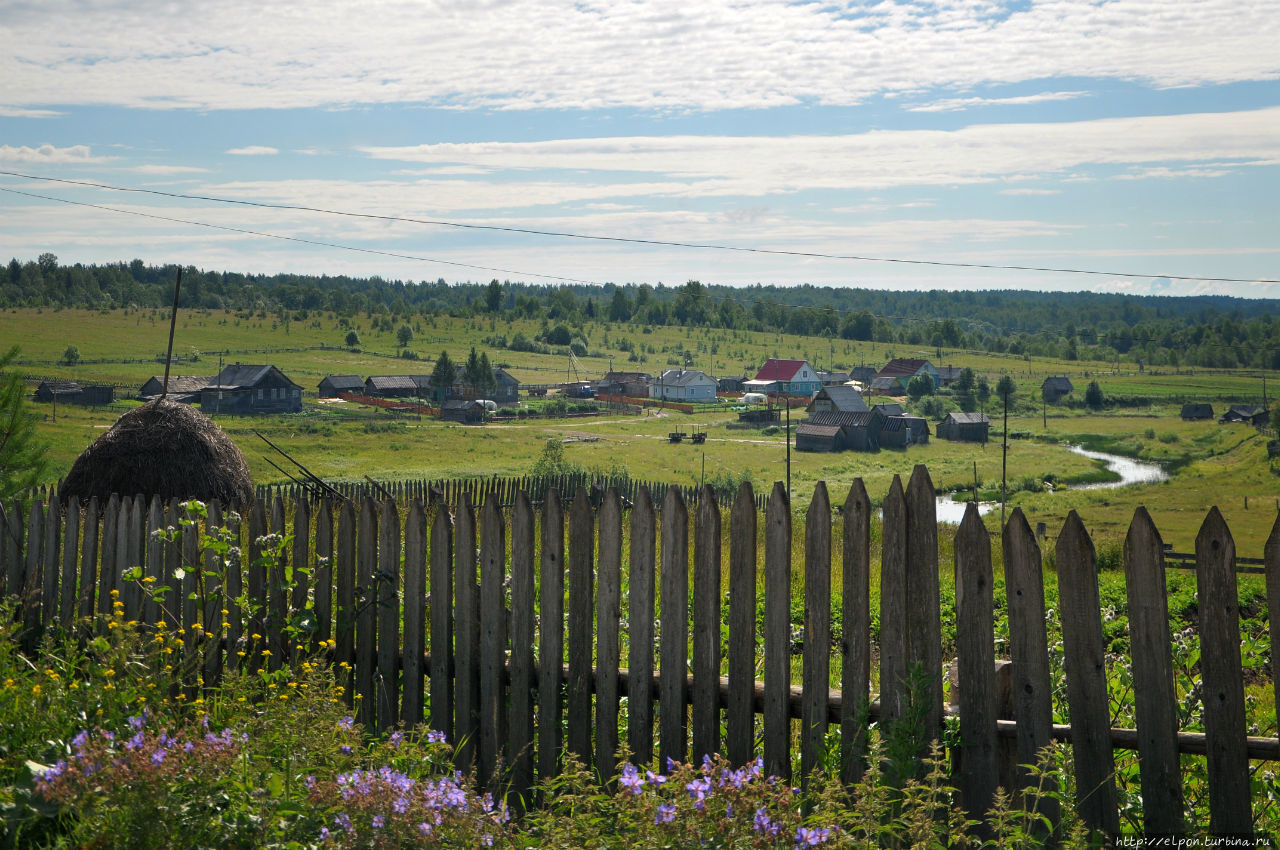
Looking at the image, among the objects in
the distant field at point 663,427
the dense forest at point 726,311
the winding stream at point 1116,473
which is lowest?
the winding stream at point 1116,473

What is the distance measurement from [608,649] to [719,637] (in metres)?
0.51

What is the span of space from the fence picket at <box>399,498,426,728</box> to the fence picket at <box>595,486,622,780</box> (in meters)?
0.96

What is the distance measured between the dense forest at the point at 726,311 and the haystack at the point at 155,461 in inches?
3835

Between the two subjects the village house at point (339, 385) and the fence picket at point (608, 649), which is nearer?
the fence picket at point (608, 649)

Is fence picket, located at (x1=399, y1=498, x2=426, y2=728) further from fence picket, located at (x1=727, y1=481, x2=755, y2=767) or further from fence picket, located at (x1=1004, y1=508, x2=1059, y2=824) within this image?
fence picket, located at (x1=1004, y1=508, x2=1059, y2=824)

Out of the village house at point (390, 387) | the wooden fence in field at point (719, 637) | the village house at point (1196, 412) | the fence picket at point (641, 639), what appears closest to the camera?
the wooden fence in field at point (719, 637)

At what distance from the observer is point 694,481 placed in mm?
47094

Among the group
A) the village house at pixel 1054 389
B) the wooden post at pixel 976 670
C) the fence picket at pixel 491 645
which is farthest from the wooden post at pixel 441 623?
the village house at pixel 1054 389

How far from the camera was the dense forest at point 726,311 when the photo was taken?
360 feet

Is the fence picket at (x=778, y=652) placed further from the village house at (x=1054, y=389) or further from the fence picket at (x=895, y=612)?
the village house at (x=1054, y=389)

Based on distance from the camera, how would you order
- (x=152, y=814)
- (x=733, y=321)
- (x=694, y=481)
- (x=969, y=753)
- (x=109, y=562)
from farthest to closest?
(x=733, y=321)
(x=694, y=481)
(x=109, y=562)
(x=969, y=753)
(x=152, y=814)

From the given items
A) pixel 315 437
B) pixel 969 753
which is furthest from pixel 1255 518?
pixel 969 753

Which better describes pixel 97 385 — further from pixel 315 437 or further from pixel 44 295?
pixel 44 295

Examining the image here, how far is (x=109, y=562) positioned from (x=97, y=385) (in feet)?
216
